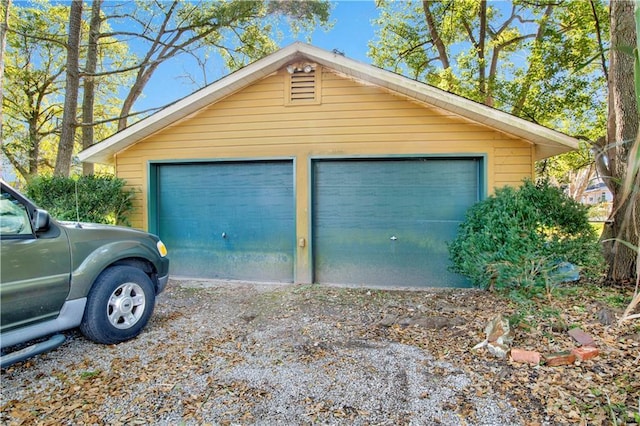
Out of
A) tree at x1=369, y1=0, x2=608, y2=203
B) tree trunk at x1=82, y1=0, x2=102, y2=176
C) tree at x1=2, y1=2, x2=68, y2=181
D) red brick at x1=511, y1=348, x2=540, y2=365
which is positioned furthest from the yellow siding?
tree at x1=2, y1=2, x2=68, y2=181

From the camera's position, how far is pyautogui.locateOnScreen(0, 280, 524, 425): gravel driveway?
237 cm

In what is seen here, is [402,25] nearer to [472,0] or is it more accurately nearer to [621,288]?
[472,0]

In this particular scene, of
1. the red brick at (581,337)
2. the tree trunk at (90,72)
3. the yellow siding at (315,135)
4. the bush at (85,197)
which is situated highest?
the tree trunk at (90,72)

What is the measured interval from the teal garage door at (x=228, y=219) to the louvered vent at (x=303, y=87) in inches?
44.9

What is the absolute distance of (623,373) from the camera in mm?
2695

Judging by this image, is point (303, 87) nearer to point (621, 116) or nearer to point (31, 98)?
point (621, 116)

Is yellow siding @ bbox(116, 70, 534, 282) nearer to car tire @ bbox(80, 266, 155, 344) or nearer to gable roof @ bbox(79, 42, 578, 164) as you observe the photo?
gable roof @ bbox(79, 42, 578, 164)

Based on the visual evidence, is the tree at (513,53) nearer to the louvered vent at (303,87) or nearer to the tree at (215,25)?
the tree at (215,25)

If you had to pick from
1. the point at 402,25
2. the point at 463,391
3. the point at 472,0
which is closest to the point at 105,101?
the point at 402,25

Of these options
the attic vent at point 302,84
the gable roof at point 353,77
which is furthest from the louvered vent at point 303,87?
the gable roof at point 353,77

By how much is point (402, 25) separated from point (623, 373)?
46.7 feet

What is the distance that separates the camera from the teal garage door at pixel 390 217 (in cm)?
573

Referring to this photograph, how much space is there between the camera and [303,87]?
19.6 ft

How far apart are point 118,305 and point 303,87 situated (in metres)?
4.38
